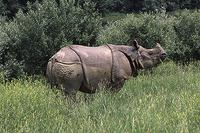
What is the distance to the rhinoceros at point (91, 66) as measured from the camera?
896 centimetres

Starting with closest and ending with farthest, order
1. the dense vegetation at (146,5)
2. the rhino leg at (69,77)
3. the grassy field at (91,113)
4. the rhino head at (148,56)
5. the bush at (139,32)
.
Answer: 1. the grassy field at (91,113)
2. the rhino leg at (69,77)
3. the rhino head at (148,56)
4. the bush at (139,32)
5. the dense vegetation at (146,5)

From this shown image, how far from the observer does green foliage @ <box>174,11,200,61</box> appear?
1945cm

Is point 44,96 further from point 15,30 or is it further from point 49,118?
point 15,30

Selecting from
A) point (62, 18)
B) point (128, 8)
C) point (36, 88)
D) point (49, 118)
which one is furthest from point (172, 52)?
point (128, 8)

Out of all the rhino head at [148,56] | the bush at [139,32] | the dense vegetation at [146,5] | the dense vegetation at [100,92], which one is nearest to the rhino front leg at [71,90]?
the dense vegetation at [100,92]

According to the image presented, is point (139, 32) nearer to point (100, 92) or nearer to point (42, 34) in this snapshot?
point (42, 34)

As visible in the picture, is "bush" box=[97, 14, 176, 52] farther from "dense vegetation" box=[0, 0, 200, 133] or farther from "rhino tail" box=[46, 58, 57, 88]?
"rhino tail" box=[46, 58, 57, 88]

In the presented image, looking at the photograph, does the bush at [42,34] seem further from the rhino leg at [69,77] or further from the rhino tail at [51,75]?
the rhino leg at [69,77]

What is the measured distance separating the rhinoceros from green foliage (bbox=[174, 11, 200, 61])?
959 cm

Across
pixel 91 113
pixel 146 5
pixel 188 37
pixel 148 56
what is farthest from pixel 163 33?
pixel 146 5

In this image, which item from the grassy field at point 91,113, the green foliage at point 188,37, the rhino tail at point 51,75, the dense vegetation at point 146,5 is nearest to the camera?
the grassy field at point 91,113

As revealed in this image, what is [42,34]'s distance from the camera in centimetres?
1483

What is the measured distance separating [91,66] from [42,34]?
5875 millimetres

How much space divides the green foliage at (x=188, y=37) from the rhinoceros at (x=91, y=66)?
9.59 meters
